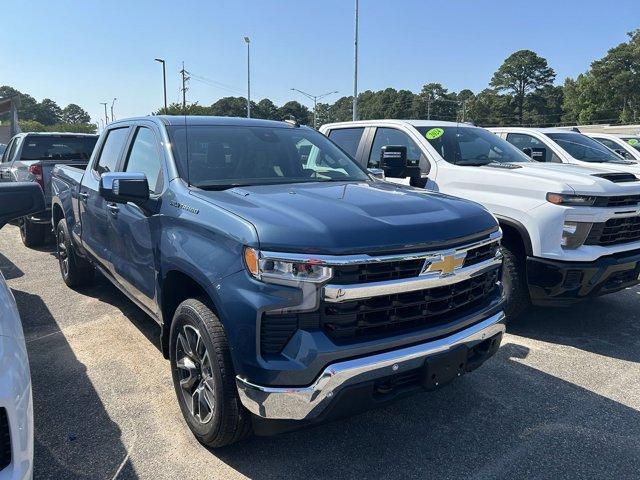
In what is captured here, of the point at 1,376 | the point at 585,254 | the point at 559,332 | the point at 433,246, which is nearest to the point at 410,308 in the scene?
the point at 433,246

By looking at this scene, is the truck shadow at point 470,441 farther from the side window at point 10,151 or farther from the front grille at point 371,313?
the side window at point 10,151

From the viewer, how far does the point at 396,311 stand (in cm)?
256

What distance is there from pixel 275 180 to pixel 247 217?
3.50ft

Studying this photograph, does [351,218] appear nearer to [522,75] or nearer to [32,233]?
[32,233]

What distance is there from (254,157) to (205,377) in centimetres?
165

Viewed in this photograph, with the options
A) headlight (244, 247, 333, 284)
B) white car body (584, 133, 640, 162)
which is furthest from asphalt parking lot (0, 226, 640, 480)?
white car body (584, 133, 640, 162)

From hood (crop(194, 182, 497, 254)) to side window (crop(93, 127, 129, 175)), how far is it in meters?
1.76

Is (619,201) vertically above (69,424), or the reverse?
(619,201)

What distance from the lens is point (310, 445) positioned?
3.00m

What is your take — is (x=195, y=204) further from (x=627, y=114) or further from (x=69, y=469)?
(x=627, y=114)

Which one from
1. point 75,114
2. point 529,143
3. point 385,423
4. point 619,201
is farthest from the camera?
point 75,114

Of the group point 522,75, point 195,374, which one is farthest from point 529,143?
point 522,75

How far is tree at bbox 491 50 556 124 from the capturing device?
9731 cm

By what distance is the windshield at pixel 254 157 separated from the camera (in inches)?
134
